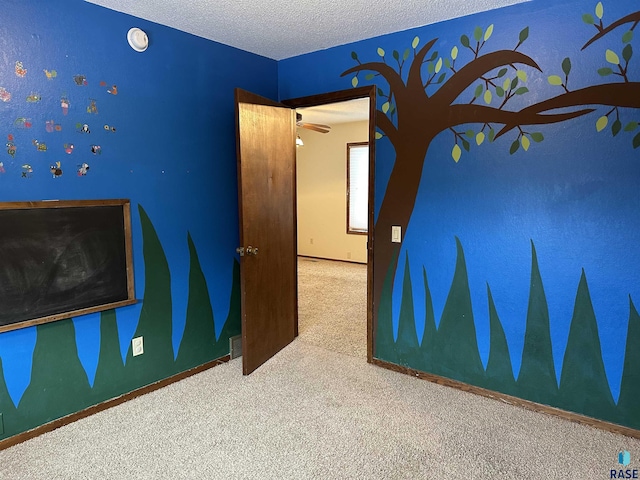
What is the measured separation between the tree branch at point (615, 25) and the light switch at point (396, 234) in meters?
1.49

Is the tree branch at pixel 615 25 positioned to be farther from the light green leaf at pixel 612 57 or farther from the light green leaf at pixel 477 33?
the light green leaf at pixel 477 33

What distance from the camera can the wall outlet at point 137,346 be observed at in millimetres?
2662

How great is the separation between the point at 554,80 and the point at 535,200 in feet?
A: 2.23

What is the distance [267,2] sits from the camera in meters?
2.35

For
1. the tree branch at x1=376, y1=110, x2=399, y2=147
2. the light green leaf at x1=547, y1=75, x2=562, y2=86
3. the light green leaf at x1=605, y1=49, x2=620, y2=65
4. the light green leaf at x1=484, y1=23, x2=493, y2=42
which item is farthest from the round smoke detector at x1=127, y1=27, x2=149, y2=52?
the light green leaf at x1=605, y1=49, x2=620, y2=65

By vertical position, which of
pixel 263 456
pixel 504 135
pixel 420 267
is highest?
pixel 504 135

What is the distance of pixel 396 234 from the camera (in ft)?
9.78

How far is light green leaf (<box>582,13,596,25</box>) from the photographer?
7.14 feet

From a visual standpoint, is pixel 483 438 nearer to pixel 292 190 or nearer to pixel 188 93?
pixel 292 190

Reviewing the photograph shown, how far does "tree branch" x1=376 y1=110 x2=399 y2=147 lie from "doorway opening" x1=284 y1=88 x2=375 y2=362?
168cm

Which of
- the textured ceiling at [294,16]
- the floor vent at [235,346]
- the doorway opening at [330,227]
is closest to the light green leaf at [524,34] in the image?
the textured ceiling at [294,16]

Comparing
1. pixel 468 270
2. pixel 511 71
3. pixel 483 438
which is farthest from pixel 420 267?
pixel 511 71

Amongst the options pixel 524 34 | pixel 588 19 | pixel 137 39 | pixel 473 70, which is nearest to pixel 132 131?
pixel 137 39

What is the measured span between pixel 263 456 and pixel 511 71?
2.57m
